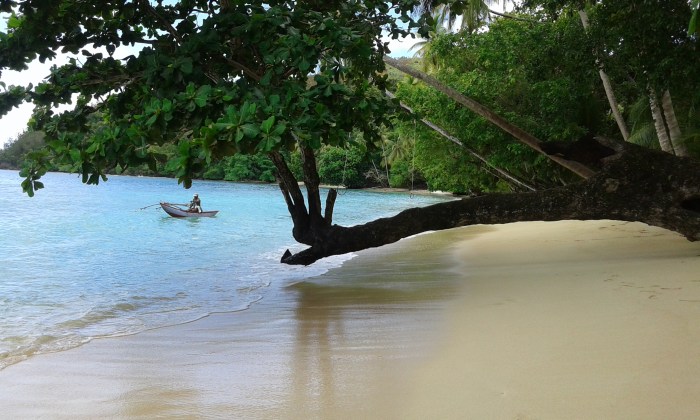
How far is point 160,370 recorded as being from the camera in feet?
13.1

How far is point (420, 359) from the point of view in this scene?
3795mm

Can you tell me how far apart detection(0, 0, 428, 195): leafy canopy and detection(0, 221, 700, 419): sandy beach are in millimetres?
1664

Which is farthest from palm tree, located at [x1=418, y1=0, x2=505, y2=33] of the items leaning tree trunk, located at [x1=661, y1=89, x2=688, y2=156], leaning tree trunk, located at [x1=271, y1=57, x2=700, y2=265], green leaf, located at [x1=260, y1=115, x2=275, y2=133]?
green leaf, located at [x1=260, y1=115, x2=275, y2=133]

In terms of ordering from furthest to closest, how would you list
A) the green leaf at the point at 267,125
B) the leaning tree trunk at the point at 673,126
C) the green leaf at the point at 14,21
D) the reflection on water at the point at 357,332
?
the leaning tree trunk at the point at 673,126 < the green leaf at the point at 14,21 < the green leaf at the point at 267,125 < the reflection on water at the point at 357,332

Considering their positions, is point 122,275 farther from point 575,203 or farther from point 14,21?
point 575,203

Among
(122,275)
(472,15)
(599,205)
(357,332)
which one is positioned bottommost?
(122,275)

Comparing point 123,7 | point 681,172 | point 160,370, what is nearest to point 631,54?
point 681,172

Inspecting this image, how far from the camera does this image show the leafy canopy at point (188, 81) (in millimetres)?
5473

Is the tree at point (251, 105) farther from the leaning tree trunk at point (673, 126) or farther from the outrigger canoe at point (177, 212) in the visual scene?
the outrigger canoe at point (177, 212)

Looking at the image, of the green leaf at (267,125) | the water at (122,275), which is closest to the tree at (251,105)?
the green leaf at (267,125)

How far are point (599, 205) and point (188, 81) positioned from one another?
5213mm

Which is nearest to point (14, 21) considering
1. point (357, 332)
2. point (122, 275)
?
point (122, 275)

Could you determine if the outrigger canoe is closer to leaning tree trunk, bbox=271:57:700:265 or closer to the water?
the water

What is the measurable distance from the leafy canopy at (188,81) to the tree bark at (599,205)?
1484 millimetres
